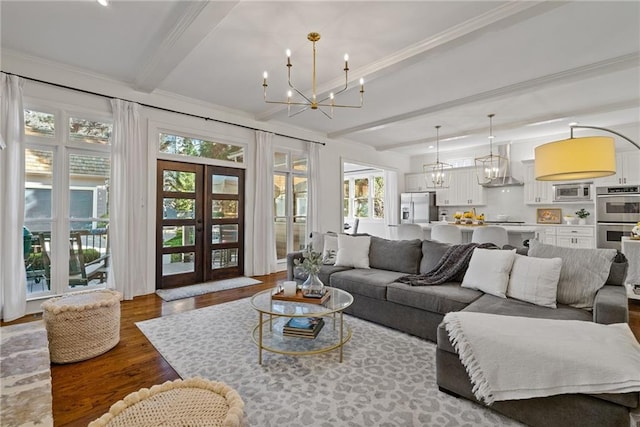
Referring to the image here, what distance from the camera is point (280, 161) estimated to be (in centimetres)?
609

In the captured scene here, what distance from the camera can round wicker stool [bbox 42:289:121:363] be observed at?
2.34 meters

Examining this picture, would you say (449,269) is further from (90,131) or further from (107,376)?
(90,131)

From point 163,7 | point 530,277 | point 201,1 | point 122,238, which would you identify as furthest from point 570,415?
point 122,238

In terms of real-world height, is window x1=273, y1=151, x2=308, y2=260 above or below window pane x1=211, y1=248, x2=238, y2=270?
above

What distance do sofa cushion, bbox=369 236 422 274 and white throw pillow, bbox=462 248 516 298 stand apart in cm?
78

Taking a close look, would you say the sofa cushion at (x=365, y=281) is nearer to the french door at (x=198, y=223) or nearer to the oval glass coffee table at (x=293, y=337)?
the oval glass coffee table at (x=293, y=337)

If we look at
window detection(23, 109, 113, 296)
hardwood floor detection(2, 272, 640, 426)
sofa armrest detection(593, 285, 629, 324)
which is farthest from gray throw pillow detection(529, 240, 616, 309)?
window detection(23, 109, 113, 296)

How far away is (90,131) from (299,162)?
11.6ft

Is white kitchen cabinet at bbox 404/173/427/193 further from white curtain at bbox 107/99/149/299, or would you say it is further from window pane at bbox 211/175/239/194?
white curtain at bbox 107/99/149/299

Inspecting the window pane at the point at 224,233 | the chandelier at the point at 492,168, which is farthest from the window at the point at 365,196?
the window pane at the point at 224,233

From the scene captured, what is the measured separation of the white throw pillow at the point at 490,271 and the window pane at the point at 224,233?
381cm

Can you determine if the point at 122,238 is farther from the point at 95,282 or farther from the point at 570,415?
the point at 570,415

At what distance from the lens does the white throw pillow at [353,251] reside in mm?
3893

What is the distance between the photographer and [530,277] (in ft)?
8.18
